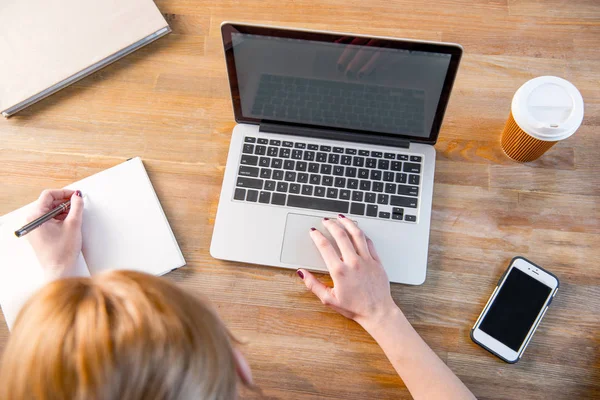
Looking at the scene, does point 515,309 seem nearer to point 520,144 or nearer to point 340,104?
point 520,144

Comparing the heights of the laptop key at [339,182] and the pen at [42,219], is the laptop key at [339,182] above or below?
below

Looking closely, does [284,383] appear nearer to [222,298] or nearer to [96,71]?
[222,298]

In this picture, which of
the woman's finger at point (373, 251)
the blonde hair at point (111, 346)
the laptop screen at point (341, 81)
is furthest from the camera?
the woman's finger at point (373, 251)

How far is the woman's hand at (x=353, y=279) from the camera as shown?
0.75 m

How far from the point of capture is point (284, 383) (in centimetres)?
75

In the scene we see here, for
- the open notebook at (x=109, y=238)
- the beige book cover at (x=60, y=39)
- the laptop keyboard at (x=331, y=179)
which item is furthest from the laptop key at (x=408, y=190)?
the beige book cover at (x=60, y=39)

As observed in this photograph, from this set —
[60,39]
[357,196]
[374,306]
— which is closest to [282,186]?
[357,196]

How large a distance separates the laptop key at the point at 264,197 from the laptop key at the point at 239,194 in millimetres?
27

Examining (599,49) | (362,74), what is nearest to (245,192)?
(362,74)

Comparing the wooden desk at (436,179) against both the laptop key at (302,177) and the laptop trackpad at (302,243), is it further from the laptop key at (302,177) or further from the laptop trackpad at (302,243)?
the laptop key at (302,177)

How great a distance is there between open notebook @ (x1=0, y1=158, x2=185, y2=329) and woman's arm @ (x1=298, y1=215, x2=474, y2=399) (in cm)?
24

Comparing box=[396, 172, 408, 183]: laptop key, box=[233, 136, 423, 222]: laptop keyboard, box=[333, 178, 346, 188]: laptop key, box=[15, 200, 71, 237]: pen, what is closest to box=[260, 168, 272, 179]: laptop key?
box=[233, 136, 423, 222]: laptop keyboard

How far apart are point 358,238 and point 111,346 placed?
41 cm

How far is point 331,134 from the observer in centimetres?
82
